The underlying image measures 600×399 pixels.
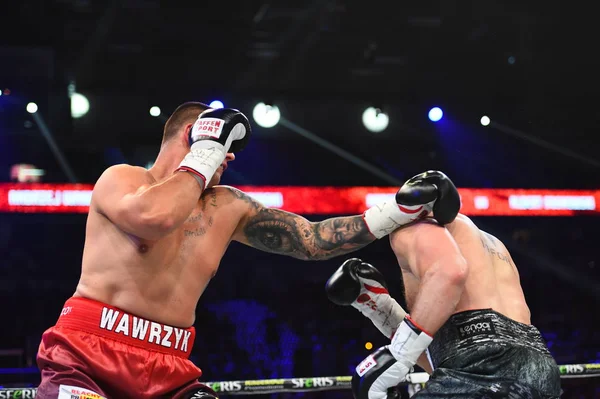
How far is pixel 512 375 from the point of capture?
1.94 m

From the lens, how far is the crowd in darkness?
25.3 feet

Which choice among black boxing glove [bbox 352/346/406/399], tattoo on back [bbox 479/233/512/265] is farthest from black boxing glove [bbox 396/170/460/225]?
black boxing glove [bbox 352/346/406/399]

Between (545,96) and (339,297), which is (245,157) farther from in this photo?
(339,297)

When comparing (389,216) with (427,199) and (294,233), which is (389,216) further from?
(294,233)

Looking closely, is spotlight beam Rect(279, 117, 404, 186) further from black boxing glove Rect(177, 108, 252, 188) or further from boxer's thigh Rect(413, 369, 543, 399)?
boxer's thigh Rect(413, 369, 543, 399)

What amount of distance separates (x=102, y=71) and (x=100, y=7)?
0.99 metres

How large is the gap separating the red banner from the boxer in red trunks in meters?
5.01

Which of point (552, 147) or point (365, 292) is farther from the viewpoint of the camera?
point (552, 147)

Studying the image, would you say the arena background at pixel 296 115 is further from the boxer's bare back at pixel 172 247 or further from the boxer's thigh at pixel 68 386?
the boxer's thigh at pixel 68 386

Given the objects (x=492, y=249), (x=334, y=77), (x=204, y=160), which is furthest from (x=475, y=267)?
(x=334, y=77)

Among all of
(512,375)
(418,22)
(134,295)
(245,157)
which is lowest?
A: (512,375)

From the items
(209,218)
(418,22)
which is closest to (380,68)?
(418,22)

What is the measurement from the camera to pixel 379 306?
2.36 m

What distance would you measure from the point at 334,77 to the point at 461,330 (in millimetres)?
5968
